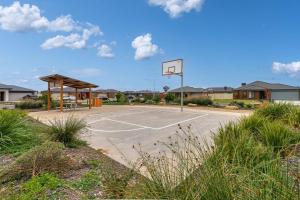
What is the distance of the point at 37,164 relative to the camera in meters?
3.88

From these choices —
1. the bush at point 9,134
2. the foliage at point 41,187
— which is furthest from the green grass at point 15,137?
the foliage at point 41,187

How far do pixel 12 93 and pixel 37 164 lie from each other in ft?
160

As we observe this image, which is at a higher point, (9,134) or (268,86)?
(268,86)

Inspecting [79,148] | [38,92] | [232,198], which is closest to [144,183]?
[232,198]

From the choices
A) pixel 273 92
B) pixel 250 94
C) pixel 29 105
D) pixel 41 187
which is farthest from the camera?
pixel 250 94

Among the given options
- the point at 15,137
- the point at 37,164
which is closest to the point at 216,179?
the point at 37,164

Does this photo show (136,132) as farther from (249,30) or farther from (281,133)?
(249,30)

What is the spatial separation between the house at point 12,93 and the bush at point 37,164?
41.9 meters

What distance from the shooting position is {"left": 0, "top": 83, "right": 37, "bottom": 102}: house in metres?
40.7

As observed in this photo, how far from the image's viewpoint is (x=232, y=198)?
6.63ft

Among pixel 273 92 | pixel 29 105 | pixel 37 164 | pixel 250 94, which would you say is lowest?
pixel 37 164

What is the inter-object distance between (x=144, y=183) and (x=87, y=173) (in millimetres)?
1540

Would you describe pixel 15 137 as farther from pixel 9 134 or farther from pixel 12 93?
pixel 12 93

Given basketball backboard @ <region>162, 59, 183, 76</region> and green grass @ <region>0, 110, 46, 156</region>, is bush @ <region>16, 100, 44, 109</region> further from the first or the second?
green grass @ <region>0, 110, 46, 156</region>
